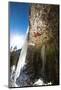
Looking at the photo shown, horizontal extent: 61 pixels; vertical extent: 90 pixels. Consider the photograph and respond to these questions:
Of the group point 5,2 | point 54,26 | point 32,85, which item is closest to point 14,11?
point 5,2

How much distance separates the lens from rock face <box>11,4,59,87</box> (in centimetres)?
220

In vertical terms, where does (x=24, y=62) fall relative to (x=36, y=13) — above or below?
below

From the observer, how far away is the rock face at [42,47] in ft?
7.22

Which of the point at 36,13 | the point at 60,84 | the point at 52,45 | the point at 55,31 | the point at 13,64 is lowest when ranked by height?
the point at 60,84

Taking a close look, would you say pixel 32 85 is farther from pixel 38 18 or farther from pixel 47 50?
pixel 38 18

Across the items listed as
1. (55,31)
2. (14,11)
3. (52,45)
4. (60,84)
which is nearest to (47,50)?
(52,45)

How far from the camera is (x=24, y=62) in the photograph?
2.19 metres

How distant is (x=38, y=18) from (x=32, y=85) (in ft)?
2.24

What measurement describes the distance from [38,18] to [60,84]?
72 centimetres

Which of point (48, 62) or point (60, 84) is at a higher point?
point (48, 62)

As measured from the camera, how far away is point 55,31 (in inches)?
90.1

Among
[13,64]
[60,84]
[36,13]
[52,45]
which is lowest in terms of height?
[60,84]

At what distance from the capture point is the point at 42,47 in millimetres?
2248

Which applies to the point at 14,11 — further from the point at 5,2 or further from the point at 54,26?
the point at 54,26
